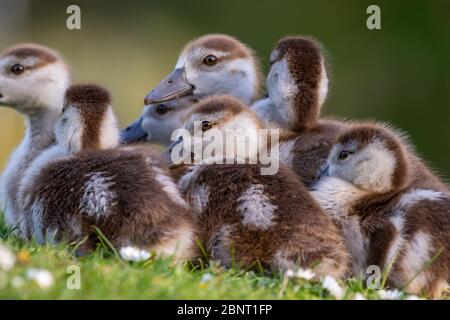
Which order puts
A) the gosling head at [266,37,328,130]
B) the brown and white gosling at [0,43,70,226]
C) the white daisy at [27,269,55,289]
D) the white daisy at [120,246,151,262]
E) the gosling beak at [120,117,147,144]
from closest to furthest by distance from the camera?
the white daisy at [27,269,55,289] → the white daisy at [120,246,151,262] → the gosling head at [266,37,328,130] → the brown and white gosling at [0,43,70,226] → the gosling beak at [120,117,147,144]

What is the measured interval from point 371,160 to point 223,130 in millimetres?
904

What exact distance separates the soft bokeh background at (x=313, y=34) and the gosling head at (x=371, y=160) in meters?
8.76

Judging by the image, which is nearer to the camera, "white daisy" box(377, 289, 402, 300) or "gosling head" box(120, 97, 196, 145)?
"white daisy" box(377, 289, 402, 300)

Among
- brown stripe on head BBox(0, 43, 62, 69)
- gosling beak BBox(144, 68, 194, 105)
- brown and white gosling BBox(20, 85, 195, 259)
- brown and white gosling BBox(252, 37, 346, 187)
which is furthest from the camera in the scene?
gosling beak BBox(144, 68, 194, 105)

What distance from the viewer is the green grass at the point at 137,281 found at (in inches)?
167

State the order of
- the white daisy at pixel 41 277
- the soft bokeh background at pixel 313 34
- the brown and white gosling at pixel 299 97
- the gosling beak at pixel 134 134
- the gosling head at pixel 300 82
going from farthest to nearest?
the soft bokeh background at pixel 313 34 < the gosling beak at pixel 134 134 < the gosling head at pixel 300 82 < the brown and white gosling at pixel 299 97 < the white daisy at pixel 41 277

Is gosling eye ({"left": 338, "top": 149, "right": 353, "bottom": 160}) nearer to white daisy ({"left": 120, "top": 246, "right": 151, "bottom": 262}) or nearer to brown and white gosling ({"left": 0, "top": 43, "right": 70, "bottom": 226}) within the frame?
white daisy ({"left": 120, "top": 246, "right": 151, "bottom": 262})

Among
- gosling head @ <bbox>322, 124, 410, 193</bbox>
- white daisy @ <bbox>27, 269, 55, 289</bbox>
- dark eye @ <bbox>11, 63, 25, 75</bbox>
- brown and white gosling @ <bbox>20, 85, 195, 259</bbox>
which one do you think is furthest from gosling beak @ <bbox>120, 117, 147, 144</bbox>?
white daisy @ <bbox>27, 269, 55, 289</bbox>

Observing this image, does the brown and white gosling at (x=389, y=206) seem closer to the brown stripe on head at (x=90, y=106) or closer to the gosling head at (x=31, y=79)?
the brown stripe on head at (x=90, y=106)

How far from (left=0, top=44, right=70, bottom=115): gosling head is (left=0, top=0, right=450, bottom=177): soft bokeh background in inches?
289

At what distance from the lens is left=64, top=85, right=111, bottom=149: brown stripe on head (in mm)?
5805

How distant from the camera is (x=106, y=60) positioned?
14.9 m

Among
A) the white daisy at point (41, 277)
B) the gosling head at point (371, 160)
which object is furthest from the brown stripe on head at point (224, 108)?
the white daisy at point (41, 277)
